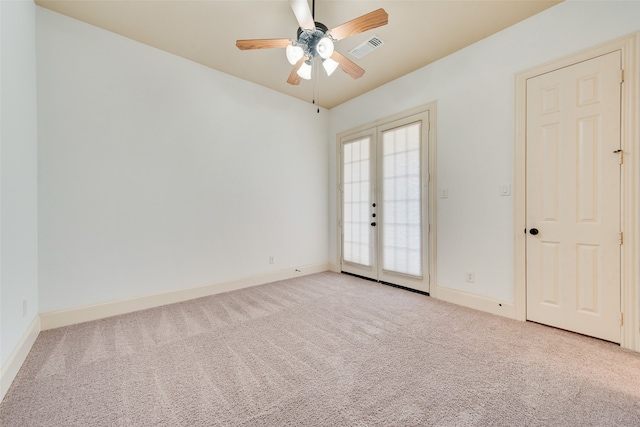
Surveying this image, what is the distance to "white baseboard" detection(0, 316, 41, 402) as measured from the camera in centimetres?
164

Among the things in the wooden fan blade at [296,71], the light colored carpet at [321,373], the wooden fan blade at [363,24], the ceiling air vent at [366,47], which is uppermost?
the ceiling air vent at [366,47]

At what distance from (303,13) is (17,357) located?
3311mm

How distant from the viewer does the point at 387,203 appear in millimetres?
4031

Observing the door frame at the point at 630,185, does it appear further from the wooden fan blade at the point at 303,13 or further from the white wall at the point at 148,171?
the white wall at the point at 148,171

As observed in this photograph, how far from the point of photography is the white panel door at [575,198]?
2230mm

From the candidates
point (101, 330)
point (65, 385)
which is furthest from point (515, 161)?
point (101, 330)

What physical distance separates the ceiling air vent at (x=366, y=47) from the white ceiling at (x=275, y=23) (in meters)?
0.05

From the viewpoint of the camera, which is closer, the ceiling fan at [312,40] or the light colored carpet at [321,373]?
the light colored carpet at [321,373]

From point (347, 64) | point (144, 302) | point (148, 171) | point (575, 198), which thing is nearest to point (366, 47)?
point (347, 64)

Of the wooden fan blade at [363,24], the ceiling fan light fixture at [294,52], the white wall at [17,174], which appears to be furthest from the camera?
the ceiling fan light fixture at [294,52]

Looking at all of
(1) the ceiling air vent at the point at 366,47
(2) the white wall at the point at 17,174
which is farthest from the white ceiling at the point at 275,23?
(2) the white wall at the point at 17,174

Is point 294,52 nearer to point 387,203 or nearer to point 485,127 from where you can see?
point 485,127

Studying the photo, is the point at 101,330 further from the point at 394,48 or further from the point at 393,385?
the point at 394,48

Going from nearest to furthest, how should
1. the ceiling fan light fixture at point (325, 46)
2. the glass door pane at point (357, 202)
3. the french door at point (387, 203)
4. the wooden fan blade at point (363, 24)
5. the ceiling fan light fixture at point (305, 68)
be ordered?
1. the wooden fan blade at point (363, 24)
2. the ceiling fan light fixture at point (325, 46)
3. the ceiling fan light fixture at point (305, 68)
4. the french door at point (387, 203)
5. the glass door pane at point (357, 202)
